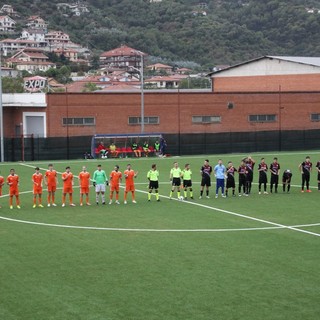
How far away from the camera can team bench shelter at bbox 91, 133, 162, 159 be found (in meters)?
55.8

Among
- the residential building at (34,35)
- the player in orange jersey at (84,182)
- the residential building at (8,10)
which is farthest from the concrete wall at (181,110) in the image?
the residential building at (34,35)

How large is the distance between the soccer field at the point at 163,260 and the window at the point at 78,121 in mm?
27500

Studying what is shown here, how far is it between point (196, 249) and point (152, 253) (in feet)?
4.51

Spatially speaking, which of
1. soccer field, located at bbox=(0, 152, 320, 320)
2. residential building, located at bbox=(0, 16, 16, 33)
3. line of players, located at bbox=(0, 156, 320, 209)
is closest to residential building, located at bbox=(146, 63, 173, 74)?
residential building, located at bbox=(0, 16, 16, 33)

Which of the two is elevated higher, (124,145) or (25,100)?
(25,100)

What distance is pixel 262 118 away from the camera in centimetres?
6781

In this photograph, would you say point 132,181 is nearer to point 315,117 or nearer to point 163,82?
point 315,117

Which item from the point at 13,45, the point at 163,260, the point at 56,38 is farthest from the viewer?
the point at 56,38

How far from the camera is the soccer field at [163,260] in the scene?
16.1 meters

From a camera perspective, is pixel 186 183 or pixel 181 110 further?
pixel 181 110

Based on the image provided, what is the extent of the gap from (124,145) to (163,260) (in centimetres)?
3774

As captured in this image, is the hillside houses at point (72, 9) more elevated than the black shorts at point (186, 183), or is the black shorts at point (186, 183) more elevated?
the hillside houses at point (72, 9)

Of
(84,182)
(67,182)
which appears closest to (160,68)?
(84,182)

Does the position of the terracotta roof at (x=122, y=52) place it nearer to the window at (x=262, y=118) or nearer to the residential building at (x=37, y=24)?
the residential building at (x=37, y=24)
